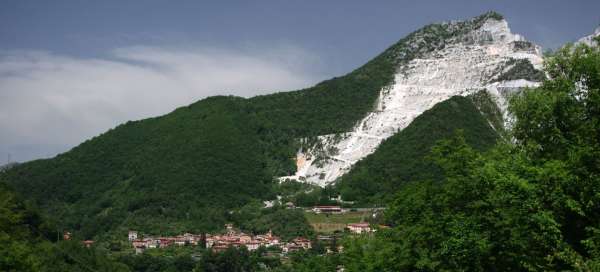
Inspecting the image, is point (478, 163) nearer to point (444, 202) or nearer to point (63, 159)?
point (444, 202)

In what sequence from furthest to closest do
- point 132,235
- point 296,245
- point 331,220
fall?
point 132,235 → point 331,220 → point 296,245

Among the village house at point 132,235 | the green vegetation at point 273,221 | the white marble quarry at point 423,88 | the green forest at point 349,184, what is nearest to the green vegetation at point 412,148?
the green forest at point 349,184

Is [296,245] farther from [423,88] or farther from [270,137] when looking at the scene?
[423,88]

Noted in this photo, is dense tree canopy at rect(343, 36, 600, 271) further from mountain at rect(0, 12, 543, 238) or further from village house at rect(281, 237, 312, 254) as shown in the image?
mountain at rect(0, 12, 543, 238)

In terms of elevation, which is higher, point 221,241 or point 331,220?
point 331,220

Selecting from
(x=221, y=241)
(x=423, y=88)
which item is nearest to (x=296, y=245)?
(x=221, y=241)

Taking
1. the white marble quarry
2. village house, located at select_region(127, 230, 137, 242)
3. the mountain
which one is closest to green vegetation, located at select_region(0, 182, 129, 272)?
village house, located at select_region(127, 230, 137, 242)

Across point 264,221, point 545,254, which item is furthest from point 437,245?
point 264,221
